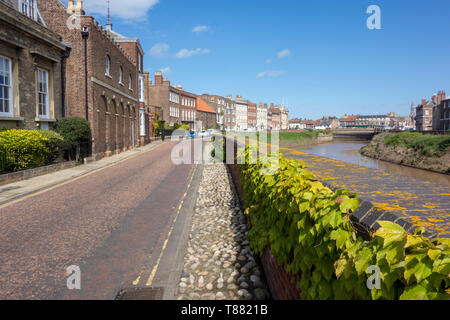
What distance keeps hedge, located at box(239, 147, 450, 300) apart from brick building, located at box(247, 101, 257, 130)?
12661 cm

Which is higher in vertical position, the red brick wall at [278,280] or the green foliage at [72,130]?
the green foliage at [72,130]

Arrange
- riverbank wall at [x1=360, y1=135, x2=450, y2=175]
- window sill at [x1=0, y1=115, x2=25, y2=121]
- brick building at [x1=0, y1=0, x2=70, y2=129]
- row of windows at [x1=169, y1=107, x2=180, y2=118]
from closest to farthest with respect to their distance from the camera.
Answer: window sill at [x1=0, y1=115, x2=25, y2=121], brick building at [x1=0, y1=0, x2=70, y2=129], riverbank wall at [x1=360, y1=135, x2=450, y2=175], row of windows at [x1=169, y1=107, x2=180, y2=118]

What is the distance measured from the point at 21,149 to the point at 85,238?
8.95m

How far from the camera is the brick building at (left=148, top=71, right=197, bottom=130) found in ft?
221

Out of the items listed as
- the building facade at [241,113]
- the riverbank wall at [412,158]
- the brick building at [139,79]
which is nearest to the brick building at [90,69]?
the brick building at [139,79]

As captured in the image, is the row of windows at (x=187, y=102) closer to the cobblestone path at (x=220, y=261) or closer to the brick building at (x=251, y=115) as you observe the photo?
the brick building at (x=251, y=115)

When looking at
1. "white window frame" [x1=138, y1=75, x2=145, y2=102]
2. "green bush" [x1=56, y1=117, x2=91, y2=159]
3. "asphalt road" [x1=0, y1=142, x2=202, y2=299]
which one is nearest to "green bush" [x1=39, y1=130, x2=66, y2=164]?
"green bush" [x1=56, y1=117, x2=91, y2=159]

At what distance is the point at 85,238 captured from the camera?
247 inches

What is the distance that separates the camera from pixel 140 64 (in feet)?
121

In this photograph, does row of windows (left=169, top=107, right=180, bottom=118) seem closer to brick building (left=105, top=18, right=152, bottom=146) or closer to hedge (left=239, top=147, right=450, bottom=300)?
brick building (left=105, top=18, right=152, bottom=146)

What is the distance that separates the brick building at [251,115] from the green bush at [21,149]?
384 ft

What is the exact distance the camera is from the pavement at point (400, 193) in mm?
2650
